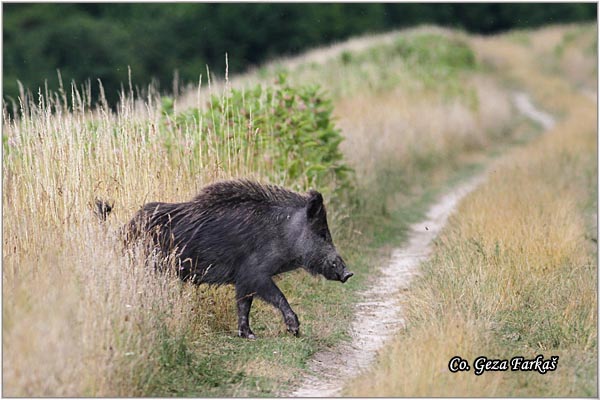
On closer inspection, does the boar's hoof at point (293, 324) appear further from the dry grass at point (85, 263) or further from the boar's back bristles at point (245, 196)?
the boar's back bristles at point (245, 196)

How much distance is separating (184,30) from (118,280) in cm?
5013

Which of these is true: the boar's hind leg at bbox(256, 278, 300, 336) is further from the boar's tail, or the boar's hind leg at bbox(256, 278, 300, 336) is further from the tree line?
the tree line

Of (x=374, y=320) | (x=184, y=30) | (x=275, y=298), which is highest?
(x=184, y=30)

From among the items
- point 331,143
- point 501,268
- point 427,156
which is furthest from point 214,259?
point 427,156

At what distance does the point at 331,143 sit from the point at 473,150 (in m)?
9.69

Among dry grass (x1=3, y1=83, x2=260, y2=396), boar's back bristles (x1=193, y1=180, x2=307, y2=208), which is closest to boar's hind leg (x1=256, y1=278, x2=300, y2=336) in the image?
dry grass (x1=3, y1=83, x2=260, y2=396)

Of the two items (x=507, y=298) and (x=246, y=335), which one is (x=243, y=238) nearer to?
(x=246, y=335)

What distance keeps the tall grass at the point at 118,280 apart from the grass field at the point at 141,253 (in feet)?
0.05

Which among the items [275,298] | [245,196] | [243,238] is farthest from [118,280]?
[245,196]

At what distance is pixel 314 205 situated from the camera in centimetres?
775

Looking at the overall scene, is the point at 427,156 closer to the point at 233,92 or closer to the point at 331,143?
the point at 331,143

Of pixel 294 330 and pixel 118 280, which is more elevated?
pixel 118 280

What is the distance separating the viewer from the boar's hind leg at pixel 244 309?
768cm

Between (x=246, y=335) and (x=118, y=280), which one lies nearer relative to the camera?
(x=118, y=280)
